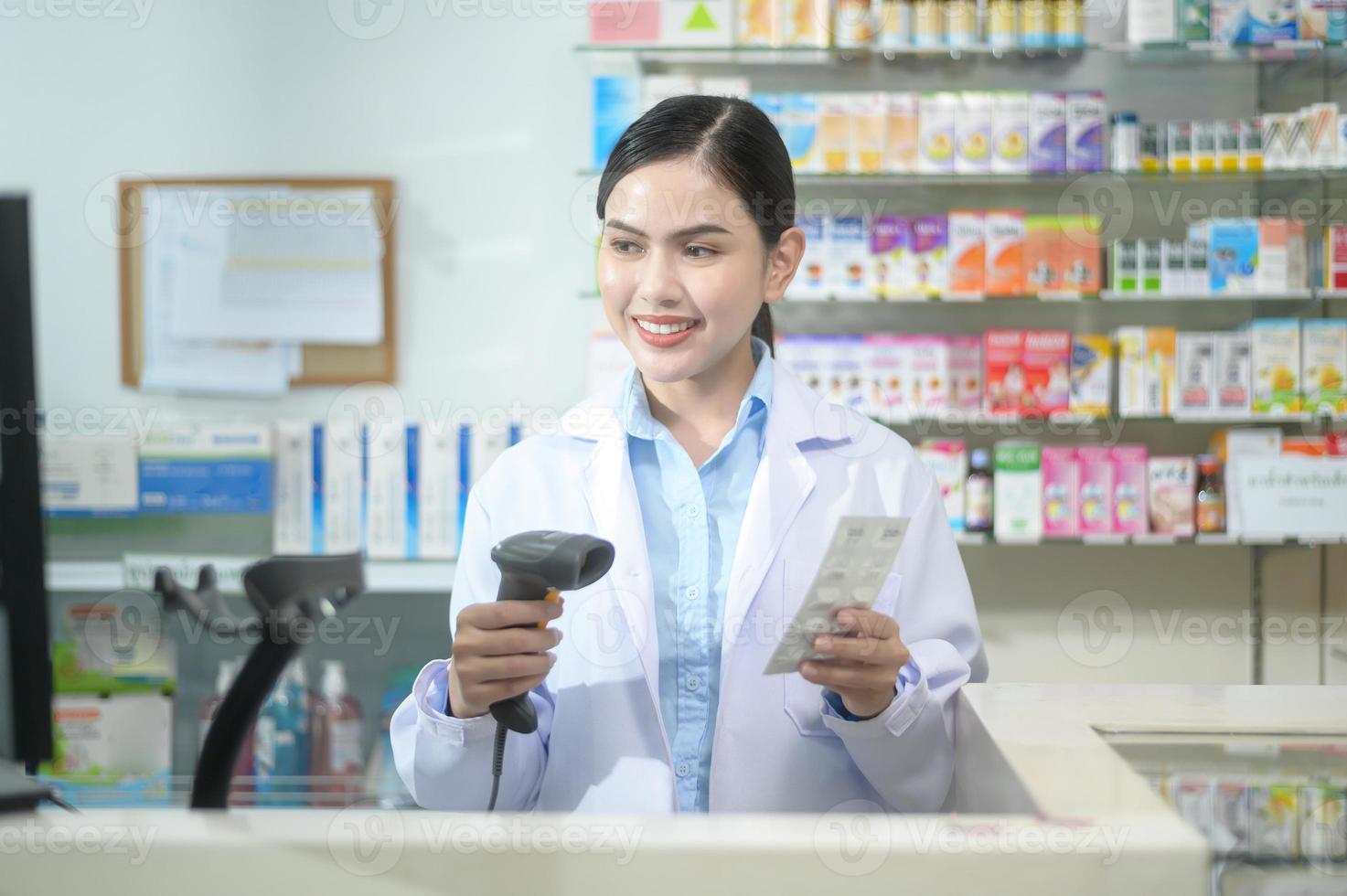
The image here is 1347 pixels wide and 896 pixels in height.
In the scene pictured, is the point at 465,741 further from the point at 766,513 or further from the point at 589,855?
the point at 589,855

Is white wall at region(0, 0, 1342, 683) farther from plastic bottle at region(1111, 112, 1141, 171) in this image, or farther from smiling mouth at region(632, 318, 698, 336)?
smiling mouth at region(632, 318, 698, 336)

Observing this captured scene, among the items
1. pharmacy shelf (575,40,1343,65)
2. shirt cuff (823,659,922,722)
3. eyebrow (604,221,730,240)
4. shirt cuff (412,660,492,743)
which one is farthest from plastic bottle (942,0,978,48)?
shirt cuff (412,660,492,743)

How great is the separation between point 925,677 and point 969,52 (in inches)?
92.8

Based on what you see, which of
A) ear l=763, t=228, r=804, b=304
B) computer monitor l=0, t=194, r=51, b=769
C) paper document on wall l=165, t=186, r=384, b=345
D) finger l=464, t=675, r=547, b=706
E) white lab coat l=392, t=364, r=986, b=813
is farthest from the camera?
paper document on wall l=165, t=186, r=384, b=345

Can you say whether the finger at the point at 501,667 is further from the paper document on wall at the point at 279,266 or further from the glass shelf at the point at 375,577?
the paper document on wall at the point at 279,266

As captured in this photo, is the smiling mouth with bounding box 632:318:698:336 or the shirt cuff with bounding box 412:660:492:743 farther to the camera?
the smiling mouth with bounding box 632:318:698:336

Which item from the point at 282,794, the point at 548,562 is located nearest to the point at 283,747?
the point at 282,794

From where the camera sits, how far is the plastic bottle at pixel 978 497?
2.92 metres

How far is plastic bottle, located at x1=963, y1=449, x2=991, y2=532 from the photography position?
292cm

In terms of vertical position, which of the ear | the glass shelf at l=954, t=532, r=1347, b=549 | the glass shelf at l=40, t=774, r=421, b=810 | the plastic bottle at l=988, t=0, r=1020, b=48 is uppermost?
the plastic bottle at l=988, t=0, r=1020, b=48

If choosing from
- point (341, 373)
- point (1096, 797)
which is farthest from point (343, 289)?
point (1096, 797)

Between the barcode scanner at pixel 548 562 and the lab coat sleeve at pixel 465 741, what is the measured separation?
5.0 inches

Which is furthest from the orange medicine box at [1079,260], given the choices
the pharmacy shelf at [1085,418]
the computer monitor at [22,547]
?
the computer monitor at [22,547]

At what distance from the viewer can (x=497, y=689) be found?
3.70ft
